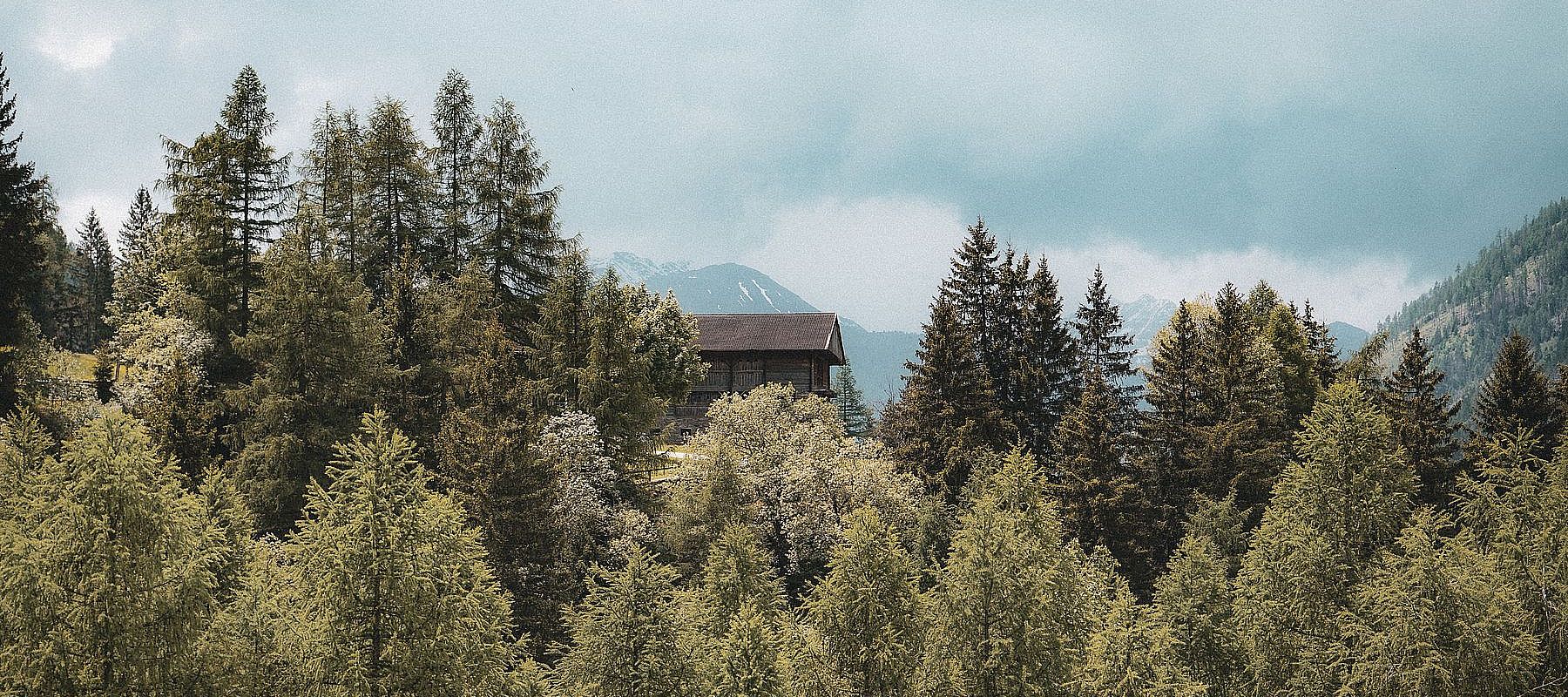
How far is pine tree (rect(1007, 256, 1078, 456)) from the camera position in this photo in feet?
140

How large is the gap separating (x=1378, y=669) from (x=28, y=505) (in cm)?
2663

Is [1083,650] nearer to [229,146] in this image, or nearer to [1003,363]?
[1003,363]

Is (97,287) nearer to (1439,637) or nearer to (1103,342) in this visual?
(1103,342)

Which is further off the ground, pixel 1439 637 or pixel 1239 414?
pixel 1239 414

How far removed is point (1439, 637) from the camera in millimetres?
21078

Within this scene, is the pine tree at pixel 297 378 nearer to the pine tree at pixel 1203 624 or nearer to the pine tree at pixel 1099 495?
the pine tree at pixel 1099 495

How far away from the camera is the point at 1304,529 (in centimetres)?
2434

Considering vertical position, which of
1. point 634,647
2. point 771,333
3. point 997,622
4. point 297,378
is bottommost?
point 634,647

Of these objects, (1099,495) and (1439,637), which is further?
(1099,495)

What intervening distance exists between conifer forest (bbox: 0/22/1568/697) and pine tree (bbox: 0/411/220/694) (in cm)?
6

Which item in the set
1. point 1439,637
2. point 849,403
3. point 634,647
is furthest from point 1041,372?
point 849,403

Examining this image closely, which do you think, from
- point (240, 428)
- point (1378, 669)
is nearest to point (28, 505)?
point (240, 428)

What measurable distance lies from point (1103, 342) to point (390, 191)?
3169 centimetres

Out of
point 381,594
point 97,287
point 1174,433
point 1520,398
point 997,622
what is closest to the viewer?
point 381,594
